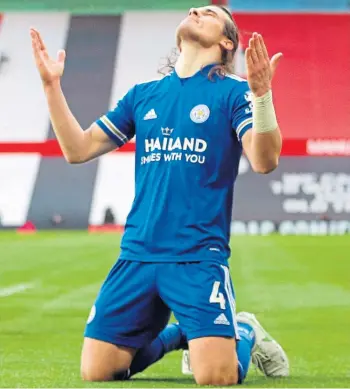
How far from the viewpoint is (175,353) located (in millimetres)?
6926

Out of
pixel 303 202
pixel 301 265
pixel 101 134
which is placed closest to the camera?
pixel 101 134

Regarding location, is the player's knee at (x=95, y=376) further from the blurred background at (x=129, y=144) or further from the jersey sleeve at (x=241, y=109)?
the blurred background at (x=129, y=144)

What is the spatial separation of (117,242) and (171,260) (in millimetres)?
16370

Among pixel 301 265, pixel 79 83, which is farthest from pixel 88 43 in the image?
pixel 301 265

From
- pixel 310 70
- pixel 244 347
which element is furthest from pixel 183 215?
pixel 310 70

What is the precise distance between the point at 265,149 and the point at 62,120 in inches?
43.7

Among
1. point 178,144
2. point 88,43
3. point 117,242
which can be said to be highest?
point 88,43

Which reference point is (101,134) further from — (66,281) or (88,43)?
(88,43)

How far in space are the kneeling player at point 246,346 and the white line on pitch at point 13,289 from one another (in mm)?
6134

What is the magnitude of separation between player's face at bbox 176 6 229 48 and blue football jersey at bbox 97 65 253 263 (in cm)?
23

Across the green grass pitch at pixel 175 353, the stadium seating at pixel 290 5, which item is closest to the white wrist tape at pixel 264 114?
the green grass pitch at pixel 175 353

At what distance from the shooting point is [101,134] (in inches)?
213

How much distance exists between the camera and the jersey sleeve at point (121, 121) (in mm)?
5418

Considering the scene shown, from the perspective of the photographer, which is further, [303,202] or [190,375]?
[303,202]
